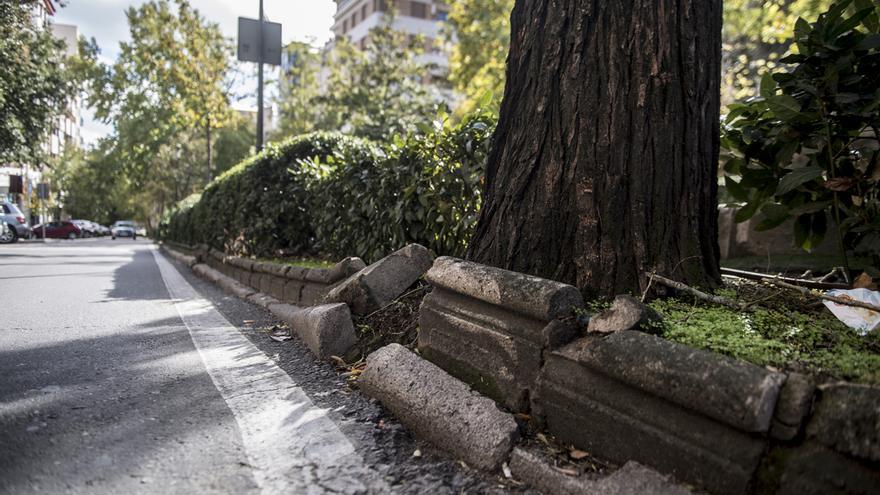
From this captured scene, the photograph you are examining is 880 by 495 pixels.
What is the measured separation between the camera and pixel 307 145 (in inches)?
354

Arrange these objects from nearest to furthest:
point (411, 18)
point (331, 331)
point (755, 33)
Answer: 1. point (331, 331)
2. point (755, 33)
3. point (411, 18)

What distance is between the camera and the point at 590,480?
6.30 ft

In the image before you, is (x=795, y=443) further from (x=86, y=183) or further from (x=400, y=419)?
(x=86, y=183)

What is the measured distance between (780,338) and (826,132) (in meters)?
1.35

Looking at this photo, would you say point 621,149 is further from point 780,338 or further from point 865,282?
point 865,282

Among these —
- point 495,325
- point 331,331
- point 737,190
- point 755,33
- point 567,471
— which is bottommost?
point 567,471

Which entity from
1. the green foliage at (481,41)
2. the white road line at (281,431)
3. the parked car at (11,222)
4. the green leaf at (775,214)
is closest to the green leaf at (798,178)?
the green leaf at (775,214)

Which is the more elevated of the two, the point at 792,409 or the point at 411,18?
the point at 411,18

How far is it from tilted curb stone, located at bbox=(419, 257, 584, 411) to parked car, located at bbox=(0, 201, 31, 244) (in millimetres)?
30121

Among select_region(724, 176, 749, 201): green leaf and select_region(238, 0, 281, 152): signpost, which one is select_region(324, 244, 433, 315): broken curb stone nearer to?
select_region(724, 176, 749, 201): green leaf

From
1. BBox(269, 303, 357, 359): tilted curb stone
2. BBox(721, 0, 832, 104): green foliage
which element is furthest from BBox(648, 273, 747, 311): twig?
BBox(721, 0, 832, 104): green foliage

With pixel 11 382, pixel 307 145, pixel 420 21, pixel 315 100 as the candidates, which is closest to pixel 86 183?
pixel 420 21

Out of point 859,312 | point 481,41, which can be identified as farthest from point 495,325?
point 481,41

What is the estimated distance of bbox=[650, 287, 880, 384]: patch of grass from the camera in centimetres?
185
